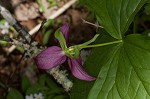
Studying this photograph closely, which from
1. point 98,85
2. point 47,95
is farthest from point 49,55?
point 47,95

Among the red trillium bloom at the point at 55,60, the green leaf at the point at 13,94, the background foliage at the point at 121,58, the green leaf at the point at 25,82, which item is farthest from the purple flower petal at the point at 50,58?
the green leaf at the point at 25,82

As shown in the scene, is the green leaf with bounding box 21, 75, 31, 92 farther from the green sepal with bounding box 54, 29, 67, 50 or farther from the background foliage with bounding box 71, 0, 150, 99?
the green sepal with bounding box 54, 29, 67, 50

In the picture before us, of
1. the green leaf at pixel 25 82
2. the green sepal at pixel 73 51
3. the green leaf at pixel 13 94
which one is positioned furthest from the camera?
the green leaf at pixel 25 82

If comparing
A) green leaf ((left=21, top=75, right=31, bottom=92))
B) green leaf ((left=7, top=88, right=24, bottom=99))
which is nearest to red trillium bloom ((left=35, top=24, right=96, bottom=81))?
green leaf ((left=7, top=88, right=24, bottom=99))

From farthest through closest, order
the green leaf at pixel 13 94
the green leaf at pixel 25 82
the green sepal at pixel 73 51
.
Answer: the green leaf at pixel 25 82 → the green leaf at pixel 13 94 → the green sepal at pixel 73 51

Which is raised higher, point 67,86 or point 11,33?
point 11,33

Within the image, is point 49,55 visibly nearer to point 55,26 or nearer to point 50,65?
point 50,65

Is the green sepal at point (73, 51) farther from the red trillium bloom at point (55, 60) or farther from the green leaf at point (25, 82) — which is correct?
the green leaf at point (25, 82)
